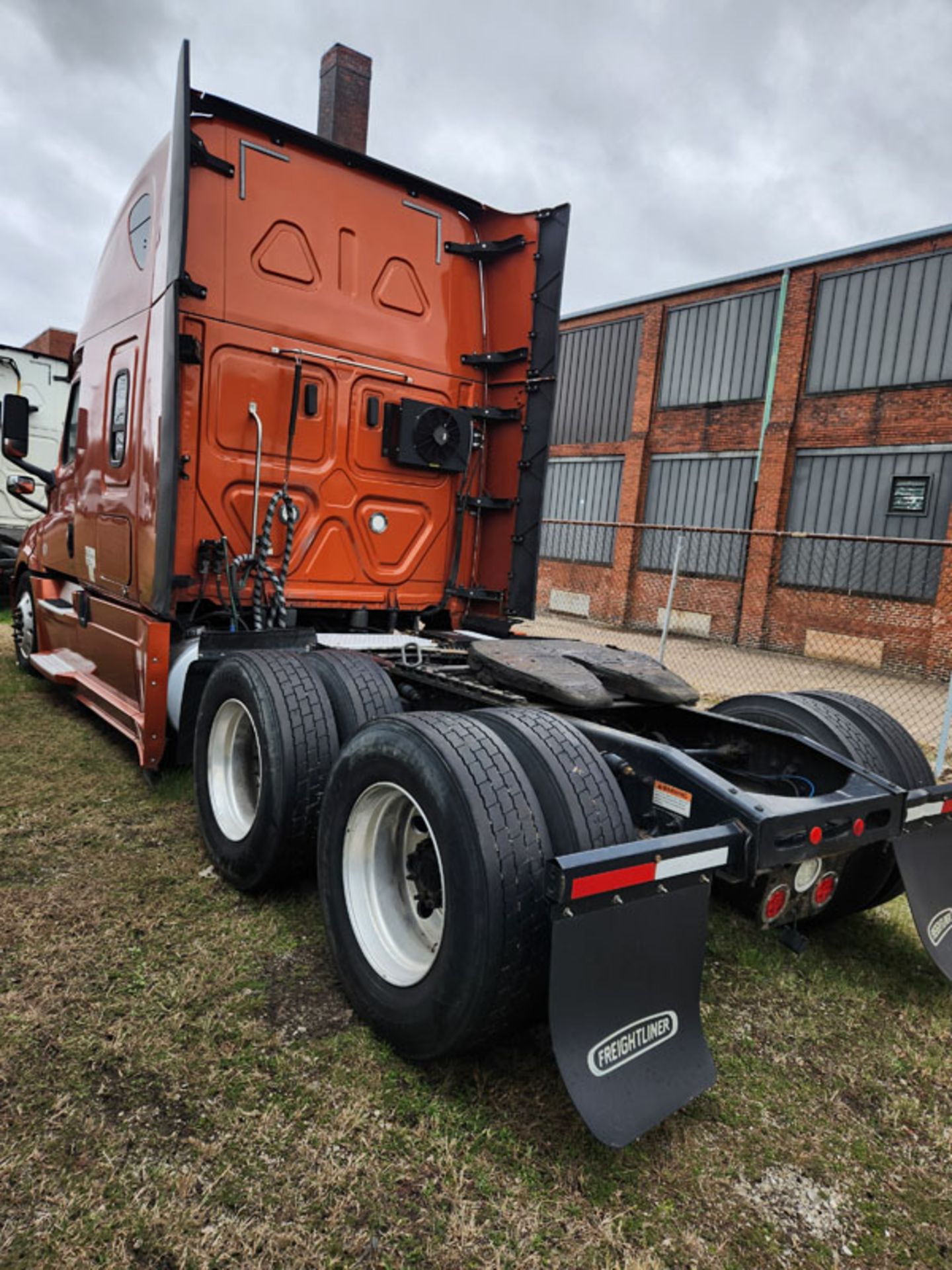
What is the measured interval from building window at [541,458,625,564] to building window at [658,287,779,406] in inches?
85.3

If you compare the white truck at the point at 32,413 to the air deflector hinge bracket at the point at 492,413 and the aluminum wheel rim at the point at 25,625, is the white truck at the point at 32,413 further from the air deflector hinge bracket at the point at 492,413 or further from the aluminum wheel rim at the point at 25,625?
the air deflector hinge bracket at the point at 492,413

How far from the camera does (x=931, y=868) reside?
2.68m

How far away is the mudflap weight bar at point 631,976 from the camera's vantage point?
1878 mm

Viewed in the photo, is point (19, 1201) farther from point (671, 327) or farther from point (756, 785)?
point (671, 327)

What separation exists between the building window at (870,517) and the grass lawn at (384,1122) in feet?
39.5

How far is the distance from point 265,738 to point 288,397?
2.23 m

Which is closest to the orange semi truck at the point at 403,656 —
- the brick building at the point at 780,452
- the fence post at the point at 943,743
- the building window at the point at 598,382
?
the fence post at the point at 943,743

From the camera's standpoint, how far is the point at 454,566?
533 centimetres

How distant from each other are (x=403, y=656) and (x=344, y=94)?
64.0 ft

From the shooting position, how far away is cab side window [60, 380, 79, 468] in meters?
5.73

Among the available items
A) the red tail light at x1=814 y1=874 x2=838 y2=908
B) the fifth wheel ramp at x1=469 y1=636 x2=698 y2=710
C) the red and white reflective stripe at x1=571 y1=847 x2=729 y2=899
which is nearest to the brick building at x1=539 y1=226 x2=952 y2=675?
the fifth wheel ramp at x1=469 y1=636 x2=698 y2=710

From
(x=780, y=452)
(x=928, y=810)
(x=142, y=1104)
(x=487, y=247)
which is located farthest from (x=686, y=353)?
(x=142, y=1104)

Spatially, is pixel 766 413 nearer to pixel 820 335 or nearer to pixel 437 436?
pixel 820 335

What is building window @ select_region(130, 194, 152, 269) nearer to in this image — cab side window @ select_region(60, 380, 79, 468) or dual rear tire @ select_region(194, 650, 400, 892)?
cab side window @ select_region(60, 380, 79, 468)
